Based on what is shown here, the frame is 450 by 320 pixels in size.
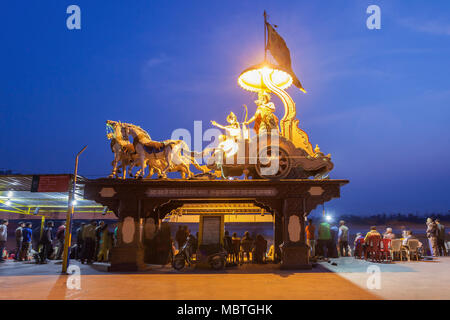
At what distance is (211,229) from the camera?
14172 mm

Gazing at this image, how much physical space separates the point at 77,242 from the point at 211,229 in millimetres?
6133

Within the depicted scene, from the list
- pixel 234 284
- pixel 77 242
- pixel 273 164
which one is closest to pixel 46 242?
pixel 77 242

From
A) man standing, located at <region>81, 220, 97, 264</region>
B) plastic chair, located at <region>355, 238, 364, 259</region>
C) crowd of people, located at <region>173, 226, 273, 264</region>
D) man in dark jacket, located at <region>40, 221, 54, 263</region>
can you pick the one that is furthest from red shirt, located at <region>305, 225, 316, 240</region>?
man in dark jacket, located at <region>40, 221, 54, 263</region>

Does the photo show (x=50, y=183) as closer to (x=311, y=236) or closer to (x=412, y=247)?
(x=311, y=236)

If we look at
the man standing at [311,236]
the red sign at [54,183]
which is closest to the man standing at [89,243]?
the red sign at [54,183]

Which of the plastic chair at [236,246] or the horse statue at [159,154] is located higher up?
the horse statue at [159,154]

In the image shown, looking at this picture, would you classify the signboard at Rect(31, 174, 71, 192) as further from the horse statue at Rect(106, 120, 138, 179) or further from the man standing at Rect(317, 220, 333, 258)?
the man standing at Rect(317, 220, 333, 258)

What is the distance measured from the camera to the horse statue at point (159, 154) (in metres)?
12.1

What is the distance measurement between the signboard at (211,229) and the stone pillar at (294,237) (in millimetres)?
3571

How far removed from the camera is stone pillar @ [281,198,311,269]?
1124 cm

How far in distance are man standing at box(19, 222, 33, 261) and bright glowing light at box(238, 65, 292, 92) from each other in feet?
38.7

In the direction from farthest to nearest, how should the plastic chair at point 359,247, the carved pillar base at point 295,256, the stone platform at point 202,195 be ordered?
1. the plastic chair at point 359,247
2. the stone platform at point 202,195
3. the carved pillar base at point 295,256

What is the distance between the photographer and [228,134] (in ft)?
42.7

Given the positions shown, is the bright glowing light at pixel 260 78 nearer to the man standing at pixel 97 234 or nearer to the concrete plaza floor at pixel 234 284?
the concrete plaza floor at pixel 234 284
